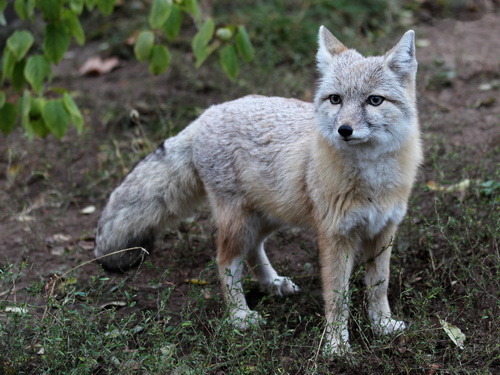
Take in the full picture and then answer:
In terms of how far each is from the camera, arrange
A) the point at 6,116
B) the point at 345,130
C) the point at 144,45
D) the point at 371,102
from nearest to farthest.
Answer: the point at 345,130 < the point at 371,102 < the point at 144,45 < the point at 6,116

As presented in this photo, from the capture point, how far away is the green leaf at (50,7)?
5.04 metres

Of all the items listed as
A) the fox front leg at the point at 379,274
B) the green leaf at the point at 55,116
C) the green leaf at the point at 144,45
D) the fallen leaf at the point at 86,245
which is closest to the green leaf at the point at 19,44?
the green leaf at the point at 55,116

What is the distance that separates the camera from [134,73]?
845cm

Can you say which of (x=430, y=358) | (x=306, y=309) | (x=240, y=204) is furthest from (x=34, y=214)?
(x=430, y=358)

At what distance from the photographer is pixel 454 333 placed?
4035mm

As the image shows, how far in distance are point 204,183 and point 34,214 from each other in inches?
91.6

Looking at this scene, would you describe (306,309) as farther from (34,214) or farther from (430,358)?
(34,214)

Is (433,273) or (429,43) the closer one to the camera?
(433,273)

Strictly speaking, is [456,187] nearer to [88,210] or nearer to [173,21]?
[173,21]

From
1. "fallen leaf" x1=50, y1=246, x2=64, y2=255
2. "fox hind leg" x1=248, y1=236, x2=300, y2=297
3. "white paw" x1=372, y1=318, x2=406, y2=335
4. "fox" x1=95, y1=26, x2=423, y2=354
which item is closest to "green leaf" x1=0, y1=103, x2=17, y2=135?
"fallen leaf" x1=50, y1=246, x2=64, y2=255

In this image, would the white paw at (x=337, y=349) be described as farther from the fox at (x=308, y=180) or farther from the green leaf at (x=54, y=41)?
the green leaf at (x=54, y=41)

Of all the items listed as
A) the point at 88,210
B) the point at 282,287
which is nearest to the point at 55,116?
the point at 88,210

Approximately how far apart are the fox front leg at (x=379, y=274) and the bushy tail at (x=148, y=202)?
4.56 feet

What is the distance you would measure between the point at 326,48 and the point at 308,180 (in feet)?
2.80
